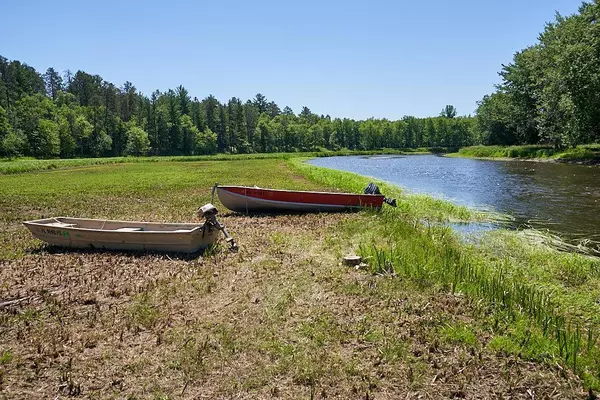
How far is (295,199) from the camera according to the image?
16.9m

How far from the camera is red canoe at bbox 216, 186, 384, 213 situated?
16.7 m

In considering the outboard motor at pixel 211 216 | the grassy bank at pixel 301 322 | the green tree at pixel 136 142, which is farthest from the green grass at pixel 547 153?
the green tree at pixel 136 142

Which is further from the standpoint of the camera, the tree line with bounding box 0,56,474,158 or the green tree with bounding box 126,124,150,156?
the green tree with bounding box 126,124,150,156

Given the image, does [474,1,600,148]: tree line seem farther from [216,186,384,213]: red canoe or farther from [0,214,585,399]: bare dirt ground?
[0,214,585,399]: bare dirt ground

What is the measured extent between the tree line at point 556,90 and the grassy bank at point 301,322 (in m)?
32.1

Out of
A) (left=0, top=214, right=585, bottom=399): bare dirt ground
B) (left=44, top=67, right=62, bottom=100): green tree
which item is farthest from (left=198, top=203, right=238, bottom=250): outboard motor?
(left=44, top=67, right=62, bottom=100): green tree

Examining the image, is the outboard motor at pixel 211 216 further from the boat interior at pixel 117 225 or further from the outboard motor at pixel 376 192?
the outboard motor at pixel 376 192

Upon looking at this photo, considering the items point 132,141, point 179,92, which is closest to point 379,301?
point 132,141

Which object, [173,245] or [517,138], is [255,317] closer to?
[173,245]

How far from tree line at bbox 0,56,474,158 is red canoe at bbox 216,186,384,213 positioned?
2705 inches

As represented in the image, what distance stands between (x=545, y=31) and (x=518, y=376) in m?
68.3

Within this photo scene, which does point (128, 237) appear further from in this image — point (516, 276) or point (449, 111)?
point (449, 111)

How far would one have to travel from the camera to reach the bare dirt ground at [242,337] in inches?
195

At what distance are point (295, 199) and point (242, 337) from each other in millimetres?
10966
